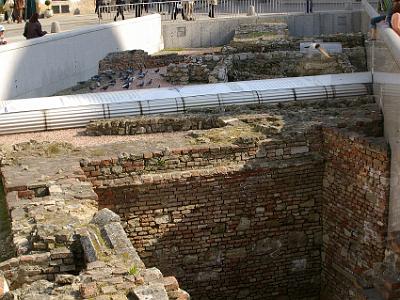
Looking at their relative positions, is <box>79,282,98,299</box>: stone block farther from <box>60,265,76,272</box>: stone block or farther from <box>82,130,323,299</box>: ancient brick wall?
<box>82,130,323,299</box>: ancient brick wall

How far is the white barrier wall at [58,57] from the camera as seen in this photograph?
1398cm

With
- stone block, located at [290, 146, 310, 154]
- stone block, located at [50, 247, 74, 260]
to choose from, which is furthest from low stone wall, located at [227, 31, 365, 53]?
stone block, located at [50, 247, 74, 260]

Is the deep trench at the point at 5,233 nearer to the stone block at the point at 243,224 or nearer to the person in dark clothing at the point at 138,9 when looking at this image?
the stone block at the point at 243,224

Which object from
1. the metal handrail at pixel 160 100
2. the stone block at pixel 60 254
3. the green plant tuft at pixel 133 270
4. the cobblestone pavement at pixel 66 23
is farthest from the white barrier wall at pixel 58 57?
the green plant tuft at pixel 133 270

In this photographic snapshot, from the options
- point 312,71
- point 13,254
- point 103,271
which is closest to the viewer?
point 103,271

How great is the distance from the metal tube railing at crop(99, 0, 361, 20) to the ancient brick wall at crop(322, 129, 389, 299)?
635 inches

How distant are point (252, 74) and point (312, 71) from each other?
1550 mm

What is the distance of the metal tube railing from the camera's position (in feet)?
81.6

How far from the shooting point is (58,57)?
16.0m

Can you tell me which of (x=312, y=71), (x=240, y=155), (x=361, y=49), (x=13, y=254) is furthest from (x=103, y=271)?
(x=361, y=49)

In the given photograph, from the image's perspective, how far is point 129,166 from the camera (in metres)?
8.98

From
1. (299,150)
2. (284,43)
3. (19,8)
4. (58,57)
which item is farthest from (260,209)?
(19,8)

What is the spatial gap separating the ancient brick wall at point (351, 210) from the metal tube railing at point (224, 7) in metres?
16.1

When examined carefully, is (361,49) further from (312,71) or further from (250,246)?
(250,246)
